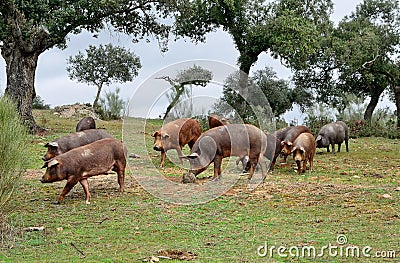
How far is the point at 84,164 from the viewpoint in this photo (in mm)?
8734

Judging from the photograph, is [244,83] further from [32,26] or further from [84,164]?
[84,164]

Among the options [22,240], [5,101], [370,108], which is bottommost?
[22,240]

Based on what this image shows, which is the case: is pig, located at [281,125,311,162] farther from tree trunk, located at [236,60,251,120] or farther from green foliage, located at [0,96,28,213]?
tree trunk, located at [236,60,251,120]

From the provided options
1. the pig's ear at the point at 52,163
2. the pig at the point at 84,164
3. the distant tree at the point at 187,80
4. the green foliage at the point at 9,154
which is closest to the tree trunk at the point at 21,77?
the distant tree at the point at 187,80

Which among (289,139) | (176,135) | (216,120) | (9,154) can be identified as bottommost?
(9,154)

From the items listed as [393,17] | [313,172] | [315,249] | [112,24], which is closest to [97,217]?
[315,249]

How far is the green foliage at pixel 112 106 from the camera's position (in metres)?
31.2

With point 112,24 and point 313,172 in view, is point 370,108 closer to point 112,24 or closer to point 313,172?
point 112,24

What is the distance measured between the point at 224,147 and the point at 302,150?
2477 millimetres

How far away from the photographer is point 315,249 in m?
6.19

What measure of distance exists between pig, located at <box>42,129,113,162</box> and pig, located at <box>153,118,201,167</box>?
1.43 meters

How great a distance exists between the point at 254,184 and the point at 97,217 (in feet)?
12.1

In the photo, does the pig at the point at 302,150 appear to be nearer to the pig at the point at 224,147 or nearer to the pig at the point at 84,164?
the pig at the point at 224,147

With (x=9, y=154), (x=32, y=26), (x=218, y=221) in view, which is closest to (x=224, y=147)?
(x=218, y=221)
